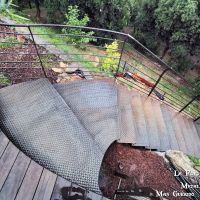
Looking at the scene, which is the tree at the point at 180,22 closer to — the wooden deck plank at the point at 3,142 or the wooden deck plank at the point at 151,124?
the wooden deck plank at the point at 151,124

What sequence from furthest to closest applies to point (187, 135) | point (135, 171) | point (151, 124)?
point (187, 135) < point (151, 124) < point (135, 171)

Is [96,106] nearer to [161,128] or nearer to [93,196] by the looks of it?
[161,128]

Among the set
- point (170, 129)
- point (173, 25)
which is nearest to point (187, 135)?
point (170, 129)

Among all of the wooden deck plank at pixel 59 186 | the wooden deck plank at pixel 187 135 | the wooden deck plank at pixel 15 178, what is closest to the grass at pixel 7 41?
the wooden deck plank at pixel 15 178

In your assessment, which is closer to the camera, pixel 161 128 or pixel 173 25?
pixel 161 128

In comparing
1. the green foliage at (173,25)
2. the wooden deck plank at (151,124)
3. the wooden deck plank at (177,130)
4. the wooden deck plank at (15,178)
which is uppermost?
the wooden deck plank at (15,178)

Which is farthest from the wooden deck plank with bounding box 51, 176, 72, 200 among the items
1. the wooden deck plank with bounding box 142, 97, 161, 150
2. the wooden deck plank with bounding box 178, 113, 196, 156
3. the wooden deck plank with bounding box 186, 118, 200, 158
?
the wooden deck plank with bounding box 186, 118, 200, 158
